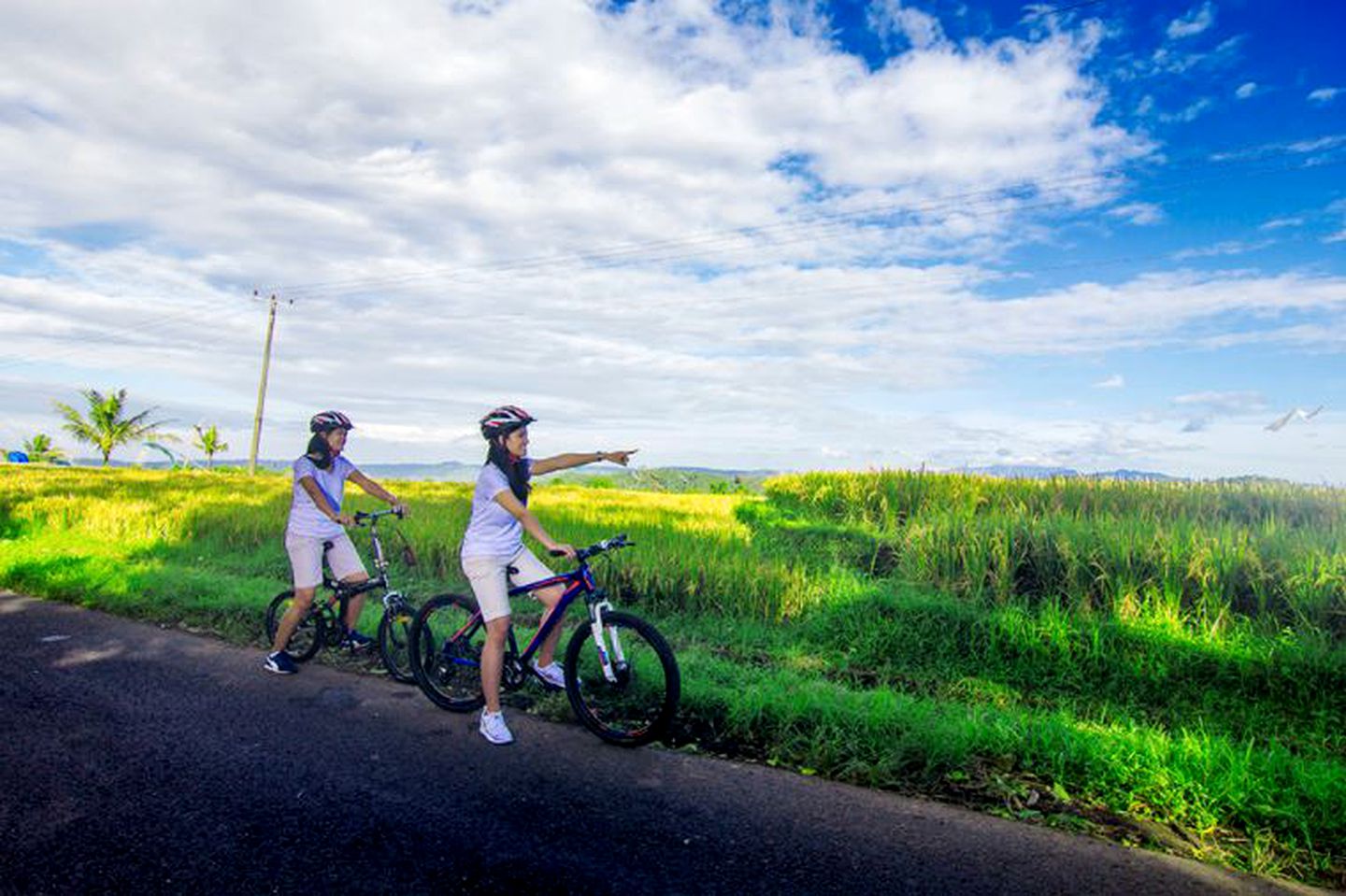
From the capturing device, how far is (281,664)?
735 cm

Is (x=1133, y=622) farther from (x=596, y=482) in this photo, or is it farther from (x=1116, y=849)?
(x=596, y=482)

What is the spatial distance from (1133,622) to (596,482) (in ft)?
114

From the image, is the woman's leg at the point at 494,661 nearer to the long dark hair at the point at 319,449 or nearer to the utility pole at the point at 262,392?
the long dark hair at the point at 319,449

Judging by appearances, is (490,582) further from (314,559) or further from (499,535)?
(314,559)

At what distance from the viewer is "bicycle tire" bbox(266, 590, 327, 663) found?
7695mm

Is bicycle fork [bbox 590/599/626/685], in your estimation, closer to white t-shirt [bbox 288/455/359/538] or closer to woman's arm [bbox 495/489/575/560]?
woman's arm [bbox 495/489/575/560]

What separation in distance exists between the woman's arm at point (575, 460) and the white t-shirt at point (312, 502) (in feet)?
7.79

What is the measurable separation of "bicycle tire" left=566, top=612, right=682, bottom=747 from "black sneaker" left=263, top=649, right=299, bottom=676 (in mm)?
2810

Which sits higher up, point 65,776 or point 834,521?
point 834,521

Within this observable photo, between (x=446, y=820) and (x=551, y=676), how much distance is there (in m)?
1.82

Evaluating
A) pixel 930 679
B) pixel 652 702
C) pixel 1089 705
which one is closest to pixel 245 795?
pixel 652 702

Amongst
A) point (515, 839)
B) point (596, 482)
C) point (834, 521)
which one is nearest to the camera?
point (515, 839)

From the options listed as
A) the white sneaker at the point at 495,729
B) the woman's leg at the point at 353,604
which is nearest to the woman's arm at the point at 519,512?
the white sneaker at the point at 495,729

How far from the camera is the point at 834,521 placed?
787 inches
